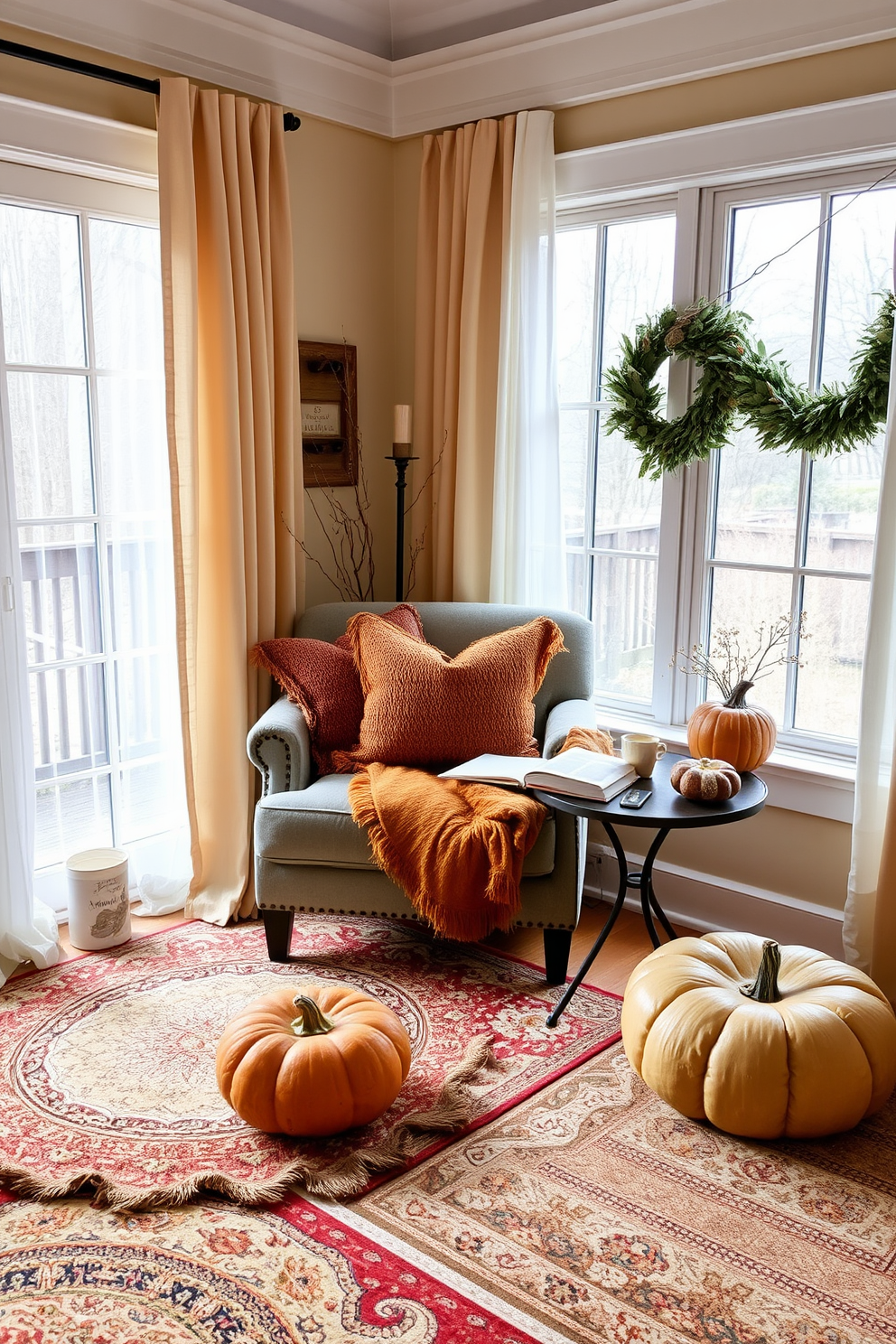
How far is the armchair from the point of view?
9.24ft

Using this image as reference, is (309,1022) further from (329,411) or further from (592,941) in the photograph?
(329,411)

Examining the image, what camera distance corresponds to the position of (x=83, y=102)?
9.71 feet

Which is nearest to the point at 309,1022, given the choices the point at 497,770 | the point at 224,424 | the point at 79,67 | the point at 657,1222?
the point at 657,1222

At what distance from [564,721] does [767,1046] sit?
3.99 ft

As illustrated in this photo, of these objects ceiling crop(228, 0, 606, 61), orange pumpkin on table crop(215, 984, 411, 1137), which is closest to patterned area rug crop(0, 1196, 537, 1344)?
orange pumpkin on table crop(215, 984, 411, 1137)

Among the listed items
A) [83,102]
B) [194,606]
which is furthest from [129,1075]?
[83,102]

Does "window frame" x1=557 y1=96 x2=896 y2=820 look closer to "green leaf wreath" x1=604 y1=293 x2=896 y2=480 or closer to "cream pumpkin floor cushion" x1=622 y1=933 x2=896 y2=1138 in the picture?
"green leaf wreath" x1=604 y1=293 x2=896 y2=480

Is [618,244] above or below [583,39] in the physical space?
below

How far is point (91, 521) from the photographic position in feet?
10.7

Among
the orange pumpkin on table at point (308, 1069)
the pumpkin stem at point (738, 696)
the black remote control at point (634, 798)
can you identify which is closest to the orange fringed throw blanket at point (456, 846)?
the black remote control at point (634, 798)

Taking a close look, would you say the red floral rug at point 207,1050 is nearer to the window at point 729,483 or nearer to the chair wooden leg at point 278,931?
the chair wooden leg at point 278,931

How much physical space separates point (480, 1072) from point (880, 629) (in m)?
1.43

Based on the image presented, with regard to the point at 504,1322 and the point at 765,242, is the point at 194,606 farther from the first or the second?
the point at 504,1322

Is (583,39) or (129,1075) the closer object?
(129,1075)
